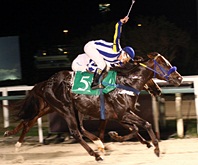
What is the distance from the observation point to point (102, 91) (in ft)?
19.9

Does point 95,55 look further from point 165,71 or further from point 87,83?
point 165,71

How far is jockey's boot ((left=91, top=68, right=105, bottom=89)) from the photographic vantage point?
19.8 ft

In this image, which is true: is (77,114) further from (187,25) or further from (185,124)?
(187,25)

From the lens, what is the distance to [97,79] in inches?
239

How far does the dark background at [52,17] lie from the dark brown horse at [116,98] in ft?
78.9

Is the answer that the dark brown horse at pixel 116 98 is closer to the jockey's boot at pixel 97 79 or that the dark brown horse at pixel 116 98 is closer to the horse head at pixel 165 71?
the horse head at pixel 165 71

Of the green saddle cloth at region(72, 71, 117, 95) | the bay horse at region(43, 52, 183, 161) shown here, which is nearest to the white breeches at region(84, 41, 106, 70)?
the green saddle cloth at region(72, 71, 117, 95)

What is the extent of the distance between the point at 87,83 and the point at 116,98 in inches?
19.3

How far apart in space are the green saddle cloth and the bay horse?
7 cm

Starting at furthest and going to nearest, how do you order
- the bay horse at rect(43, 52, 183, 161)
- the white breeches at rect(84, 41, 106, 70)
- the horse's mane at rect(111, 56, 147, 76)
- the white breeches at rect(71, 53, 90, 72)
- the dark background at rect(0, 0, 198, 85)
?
1. the dark background at rect(0, 0, 198, 85)
2. the white breeches at rect(71, 53, 90, 72)
3. the horse's mane at rect(111, 56, 147, 76)
4. the white breeches at rect(84, 41, 106, 70)
5. the bay horse at rect(43, 52, 183, 161)

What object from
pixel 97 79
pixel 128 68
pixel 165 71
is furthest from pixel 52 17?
pixel 165 71

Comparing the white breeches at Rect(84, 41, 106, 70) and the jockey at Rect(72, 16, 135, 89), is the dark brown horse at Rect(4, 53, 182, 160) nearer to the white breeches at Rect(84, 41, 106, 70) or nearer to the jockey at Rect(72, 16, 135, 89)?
the jockey at Rect(72, 16, 135, 89)

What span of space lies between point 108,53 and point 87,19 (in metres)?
28.8

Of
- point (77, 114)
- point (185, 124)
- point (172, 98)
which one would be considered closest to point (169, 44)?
point (172, 98)
